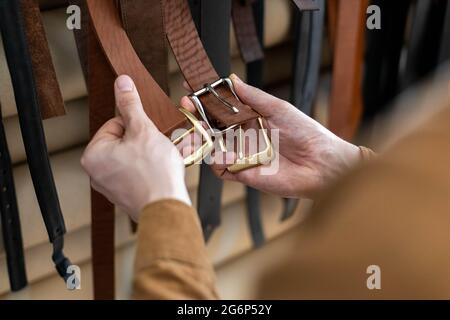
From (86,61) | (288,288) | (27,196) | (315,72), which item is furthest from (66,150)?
(288,288)

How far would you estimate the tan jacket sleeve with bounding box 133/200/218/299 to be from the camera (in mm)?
407

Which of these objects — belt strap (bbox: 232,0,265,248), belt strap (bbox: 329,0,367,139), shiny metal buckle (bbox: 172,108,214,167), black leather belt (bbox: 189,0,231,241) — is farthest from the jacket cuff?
belt strap (bbox: 329,0,367,139)

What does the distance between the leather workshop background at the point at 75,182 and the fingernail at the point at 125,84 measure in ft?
0.50

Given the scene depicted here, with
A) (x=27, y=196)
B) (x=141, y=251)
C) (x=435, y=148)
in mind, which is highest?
(x=435, y=148)

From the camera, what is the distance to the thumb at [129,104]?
21.3 inches

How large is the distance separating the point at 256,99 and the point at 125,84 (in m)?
0.18

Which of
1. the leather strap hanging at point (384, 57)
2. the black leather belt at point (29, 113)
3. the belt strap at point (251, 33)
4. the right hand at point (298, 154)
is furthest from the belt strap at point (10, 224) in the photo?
the leather strap hanging at point (384, 57)

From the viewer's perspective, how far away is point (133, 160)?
0.51m

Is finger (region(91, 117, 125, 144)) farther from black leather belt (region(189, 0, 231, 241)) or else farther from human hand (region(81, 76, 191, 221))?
black leather belt (region(189, 0, 231, 241))

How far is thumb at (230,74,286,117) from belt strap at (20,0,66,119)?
21 cm

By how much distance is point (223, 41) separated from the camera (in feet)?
2.45

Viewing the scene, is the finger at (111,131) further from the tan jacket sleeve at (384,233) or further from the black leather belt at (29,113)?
the tan jacket sleeve at (384,233)
